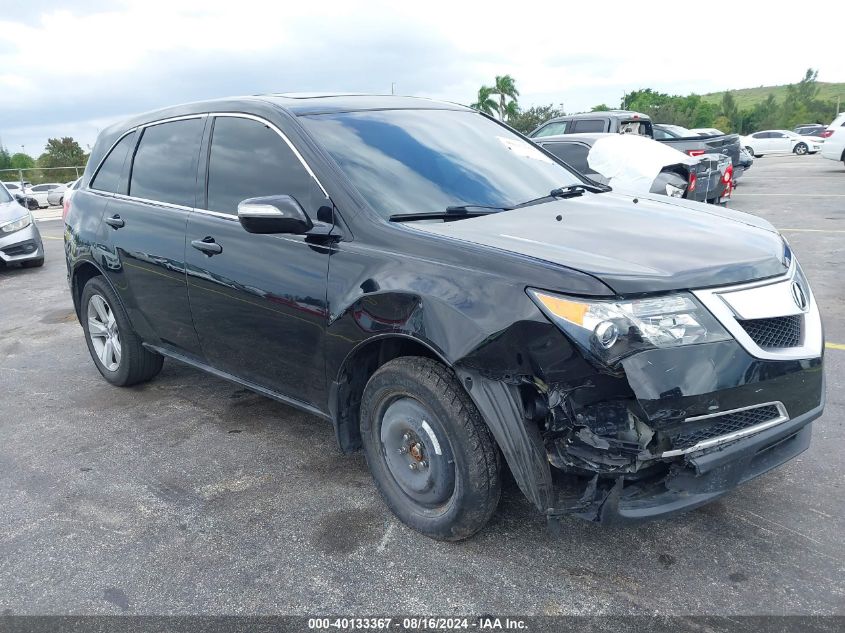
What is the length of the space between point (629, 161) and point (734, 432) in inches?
298

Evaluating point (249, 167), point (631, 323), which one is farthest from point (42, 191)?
point (631, 323)

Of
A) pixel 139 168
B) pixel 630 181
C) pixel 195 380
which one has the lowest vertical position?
pixel 195 380

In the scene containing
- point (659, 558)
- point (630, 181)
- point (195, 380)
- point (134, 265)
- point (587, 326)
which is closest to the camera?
point (587, 326)

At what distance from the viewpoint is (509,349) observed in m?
2.47

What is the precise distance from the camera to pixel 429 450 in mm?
2838

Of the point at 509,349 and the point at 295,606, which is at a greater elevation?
the point at 509,349

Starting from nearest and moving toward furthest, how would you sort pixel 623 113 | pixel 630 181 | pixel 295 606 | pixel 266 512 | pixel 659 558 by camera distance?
pixel 295 606
pixel 659 558
pixel 266 512
pixel 630 181
pixel 623 113

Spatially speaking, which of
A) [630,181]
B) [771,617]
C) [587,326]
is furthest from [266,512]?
[630,181]

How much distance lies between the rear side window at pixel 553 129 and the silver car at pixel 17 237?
843 centimetres

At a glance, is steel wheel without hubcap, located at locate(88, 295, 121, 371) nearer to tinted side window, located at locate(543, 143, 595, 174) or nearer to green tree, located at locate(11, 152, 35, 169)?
tinted side window, located at locate(543, 143, 595, 174)

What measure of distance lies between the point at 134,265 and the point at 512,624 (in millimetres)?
3099

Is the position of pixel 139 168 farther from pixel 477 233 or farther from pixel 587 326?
pixel 587 326

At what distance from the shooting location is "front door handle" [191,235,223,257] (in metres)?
3.65

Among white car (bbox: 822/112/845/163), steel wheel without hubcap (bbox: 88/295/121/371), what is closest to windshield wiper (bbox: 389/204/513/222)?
steel wheel without hubcap (bbox: 88/295/121/371)
